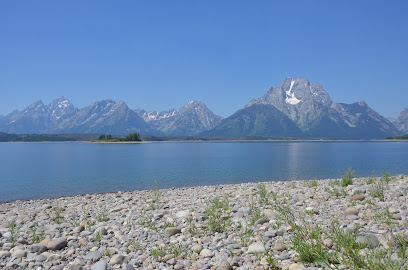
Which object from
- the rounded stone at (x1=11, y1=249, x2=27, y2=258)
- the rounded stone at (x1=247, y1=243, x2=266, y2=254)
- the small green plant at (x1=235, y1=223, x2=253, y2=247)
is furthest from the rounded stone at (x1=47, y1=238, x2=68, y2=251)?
the rounded stone at (x1=247, y1=243, x2=266, y2=254)

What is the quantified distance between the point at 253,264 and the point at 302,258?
4.52 feet

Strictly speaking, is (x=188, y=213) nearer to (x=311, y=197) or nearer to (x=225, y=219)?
(x=225, y=219)

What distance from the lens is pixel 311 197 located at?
54.6ft

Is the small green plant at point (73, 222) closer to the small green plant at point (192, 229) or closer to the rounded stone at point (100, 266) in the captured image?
the rounded stone at point (100, 266)

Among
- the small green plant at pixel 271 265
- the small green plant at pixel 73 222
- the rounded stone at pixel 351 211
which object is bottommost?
the small green plant at pixel 73 222

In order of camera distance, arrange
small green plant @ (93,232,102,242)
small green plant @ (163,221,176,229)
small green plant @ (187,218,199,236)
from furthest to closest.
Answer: small green plant @ (163,221,176,229) → small green plant @ (93,232,102,242) → small green plant @ (187,218,199,236)

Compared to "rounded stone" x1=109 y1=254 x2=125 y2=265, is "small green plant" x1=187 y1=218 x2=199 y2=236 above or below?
above

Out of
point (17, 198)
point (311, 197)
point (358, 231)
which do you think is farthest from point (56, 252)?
point (17, 198)

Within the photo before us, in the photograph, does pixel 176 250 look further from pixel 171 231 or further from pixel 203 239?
pixel 171 231

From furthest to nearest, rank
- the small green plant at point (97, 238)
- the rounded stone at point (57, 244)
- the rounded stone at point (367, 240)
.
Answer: the small green plant at point (97, 238) < the rounded stone at point (57, 244) < the rounded stone at point (367, 240)

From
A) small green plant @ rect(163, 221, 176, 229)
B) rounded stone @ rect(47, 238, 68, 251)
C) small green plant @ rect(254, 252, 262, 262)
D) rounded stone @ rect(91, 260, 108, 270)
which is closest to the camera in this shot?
small green plant @ rect(254, 252, 262, 262)

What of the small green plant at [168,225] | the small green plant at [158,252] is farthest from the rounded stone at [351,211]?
the small green plant at [158,252]

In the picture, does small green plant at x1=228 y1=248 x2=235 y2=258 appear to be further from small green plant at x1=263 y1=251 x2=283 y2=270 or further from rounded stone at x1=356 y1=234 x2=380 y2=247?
rounded stone at x1=356 y1=234 x2=380 y2=247

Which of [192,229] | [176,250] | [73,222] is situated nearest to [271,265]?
[176,250]
